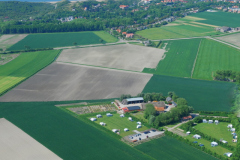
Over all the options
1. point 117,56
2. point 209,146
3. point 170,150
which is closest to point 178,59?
Result: point 117,56

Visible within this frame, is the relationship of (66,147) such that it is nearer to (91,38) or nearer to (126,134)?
(126,134)

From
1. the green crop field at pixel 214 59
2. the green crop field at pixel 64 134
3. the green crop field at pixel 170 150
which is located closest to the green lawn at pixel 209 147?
the green crop field at pixel 170 150

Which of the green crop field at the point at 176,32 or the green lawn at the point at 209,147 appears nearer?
the green lawn at the point at 209,147

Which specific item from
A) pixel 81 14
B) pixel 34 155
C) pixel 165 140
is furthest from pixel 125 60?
pixel 81 14

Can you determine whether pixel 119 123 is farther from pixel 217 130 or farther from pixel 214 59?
pixel 214 59

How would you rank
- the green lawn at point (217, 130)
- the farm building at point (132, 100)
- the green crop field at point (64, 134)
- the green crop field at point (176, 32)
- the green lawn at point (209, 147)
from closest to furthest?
1. the green crop field at point (64, 134)
2. the green lawn at point (209, 147)
3. the green lawn at point (217, 130)
4. the farm building at point (132, 100)
5. the green crop field at point (176, 32)

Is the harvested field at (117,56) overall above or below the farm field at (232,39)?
below

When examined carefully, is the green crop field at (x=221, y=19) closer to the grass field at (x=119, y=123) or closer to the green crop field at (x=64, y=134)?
the grass field at (x=119, y=123)
